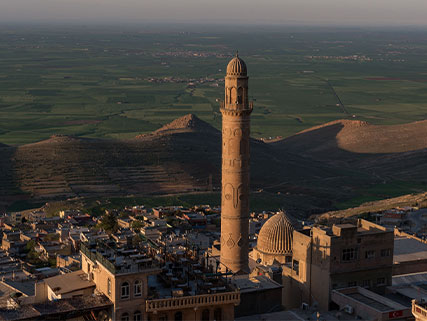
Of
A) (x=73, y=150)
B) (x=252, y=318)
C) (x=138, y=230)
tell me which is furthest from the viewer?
(x=73, y=150)

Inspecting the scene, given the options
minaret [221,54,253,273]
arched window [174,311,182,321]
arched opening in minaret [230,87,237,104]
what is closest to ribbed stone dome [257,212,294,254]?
minaret [221,54,253,273]

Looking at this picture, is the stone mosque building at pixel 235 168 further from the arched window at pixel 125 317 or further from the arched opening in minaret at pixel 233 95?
the arched window at pixel 125 317

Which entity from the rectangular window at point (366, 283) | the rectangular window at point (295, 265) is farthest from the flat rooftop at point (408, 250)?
the rectangular window at point (295, 265)

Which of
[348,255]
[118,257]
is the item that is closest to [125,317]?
[118,257]

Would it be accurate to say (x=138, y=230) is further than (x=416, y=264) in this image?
Yes

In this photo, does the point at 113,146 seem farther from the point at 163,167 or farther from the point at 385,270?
the point at 385,270

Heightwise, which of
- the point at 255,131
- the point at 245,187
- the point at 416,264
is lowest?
the point at 255,131

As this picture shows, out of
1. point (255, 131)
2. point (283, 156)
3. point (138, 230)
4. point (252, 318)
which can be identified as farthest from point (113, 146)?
point (252, 318)

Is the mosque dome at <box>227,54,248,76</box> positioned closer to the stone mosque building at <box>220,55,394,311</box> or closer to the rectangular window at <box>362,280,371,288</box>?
the stone mosque building at <box>220,55,394,311</box>
